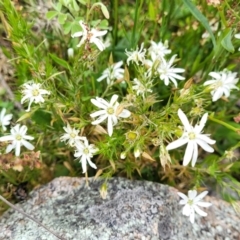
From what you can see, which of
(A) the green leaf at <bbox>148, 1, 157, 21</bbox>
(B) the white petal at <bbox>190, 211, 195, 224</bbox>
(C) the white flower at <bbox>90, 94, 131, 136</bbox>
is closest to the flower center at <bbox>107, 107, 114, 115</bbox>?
(C) the white flower at <bbox>90, 94, 131, 136</bbox>

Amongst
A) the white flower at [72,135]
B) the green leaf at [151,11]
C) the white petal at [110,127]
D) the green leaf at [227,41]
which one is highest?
the green leaf at [227,41]

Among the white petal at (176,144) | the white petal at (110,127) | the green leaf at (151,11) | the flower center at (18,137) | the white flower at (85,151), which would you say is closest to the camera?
the white petal at (176,144)

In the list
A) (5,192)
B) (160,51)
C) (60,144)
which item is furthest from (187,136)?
(5,192)

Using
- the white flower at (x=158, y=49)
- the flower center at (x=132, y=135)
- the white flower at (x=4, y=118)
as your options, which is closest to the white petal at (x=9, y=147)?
the white flower at (x=4, y=118)

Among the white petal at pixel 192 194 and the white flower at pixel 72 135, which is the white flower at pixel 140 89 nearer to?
the white flower at pixel 72 135

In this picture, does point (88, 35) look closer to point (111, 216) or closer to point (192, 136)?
point (192, 136)

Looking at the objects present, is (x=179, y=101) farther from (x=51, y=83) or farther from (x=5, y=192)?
(x=5, y=192)

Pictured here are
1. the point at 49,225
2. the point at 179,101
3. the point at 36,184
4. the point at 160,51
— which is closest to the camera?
the point at 179,101

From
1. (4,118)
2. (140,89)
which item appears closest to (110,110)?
(140,89)
